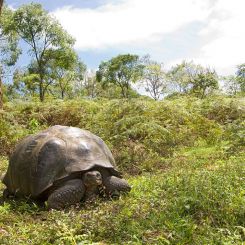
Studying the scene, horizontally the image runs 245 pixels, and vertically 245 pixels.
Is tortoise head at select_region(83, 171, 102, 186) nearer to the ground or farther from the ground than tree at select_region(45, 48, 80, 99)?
nearer to the ground

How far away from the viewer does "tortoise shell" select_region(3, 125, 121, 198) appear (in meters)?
6.00

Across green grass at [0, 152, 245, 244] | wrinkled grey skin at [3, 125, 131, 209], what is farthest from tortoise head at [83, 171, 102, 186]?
green grass at [0, 152, 245, 244]

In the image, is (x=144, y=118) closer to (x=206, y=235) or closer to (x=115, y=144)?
(x=115, y=144)

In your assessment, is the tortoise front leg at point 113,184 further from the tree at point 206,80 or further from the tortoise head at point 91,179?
the tree at point 206,80

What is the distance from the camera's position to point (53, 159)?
606 cm

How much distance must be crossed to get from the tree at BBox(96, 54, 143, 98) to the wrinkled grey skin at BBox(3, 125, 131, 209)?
203ft

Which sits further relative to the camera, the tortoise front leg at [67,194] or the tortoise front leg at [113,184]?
the tortoise front leg at [113,184]

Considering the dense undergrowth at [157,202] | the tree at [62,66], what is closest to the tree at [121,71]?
the tree at [62,66]

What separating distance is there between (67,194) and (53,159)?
0.50m

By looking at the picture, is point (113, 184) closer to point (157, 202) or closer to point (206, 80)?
point (157, 202)

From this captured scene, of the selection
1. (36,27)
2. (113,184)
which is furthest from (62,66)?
(113,184)

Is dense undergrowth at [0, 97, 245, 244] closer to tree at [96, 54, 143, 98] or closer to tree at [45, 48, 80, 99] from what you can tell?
tree at [45, 48, 80, 99]

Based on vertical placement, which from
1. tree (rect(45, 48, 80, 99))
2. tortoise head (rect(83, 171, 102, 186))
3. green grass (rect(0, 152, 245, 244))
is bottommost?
green grass (rect(0, 152, 245, 244))

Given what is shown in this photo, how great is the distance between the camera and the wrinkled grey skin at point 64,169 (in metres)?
5.94
